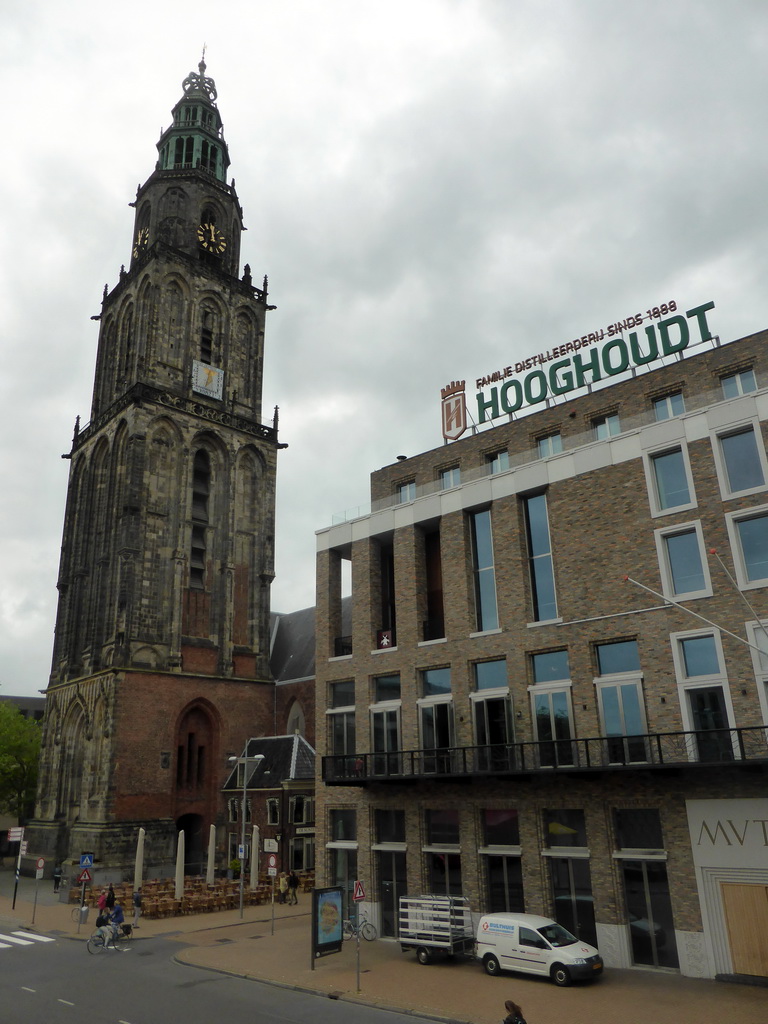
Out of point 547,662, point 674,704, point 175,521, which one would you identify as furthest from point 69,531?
point 674,704

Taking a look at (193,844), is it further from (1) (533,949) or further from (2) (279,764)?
(1) (533,949)

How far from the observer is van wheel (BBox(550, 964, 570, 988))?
65.7 feet

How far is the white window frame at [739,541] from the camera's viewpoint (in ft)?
71.6

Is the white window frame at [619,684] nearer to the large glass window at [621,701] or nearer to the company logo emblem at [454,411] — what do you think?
the large glass window at [621,701]

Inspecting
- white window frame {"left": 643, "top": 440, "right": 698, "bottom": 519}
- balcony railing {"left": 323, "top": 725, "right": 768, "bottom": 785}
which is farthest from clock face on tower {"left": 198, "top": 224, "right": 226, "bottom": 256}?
white window frame {"left": 643, "top": 440, "right": 698, "bottom": 519}

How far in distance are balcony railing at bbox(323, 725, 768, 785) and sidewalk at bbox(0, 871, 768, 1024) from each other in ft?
17.5

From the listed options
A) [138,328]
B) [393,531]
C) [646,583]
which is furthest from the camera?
[138,328]

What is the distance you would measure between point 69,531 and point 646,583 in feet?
161

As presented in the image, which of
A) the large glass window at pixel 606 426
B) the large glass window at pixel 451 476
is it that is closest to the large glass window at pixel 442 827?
the large glass window at pixel 451 476

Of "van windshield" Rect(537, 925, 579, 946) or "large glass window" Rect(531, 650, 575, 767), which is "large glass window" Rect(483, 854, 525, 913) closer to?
"van windshield" Rect(537, 925, 579, 946)

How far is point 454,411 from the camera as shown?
Result: 34.9 m

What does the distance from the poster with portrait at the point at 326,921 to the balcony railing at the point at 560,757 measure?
4.60m

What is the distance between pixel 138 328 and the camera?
192 ft

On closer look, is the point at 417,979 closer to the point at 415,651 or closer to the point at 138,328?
the point at 415,651
